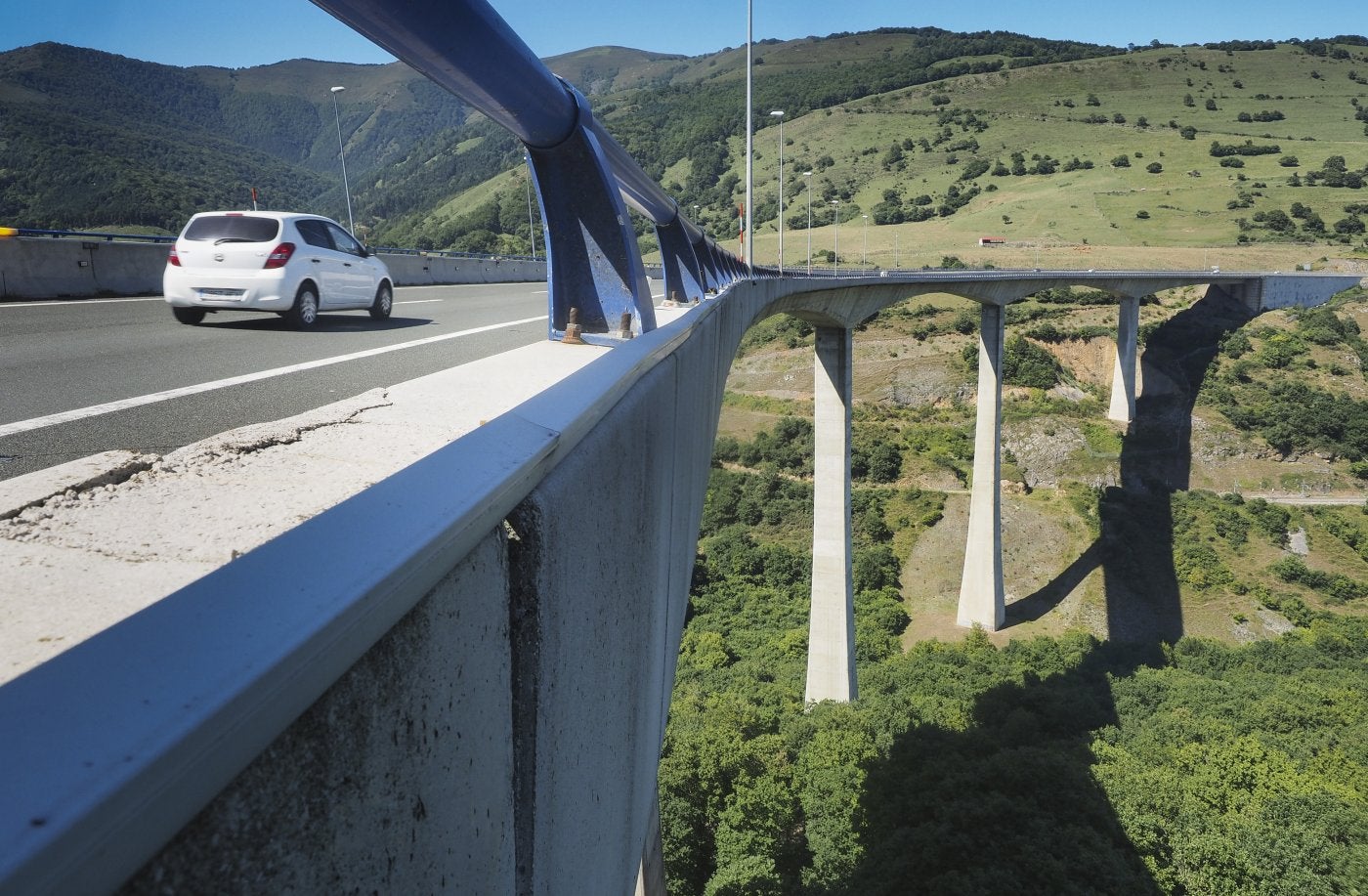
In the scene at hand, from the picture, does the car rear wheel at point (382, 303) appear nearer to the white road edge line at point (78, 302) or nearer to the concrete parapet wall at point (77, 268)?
the white road edge line at point (78, 302)

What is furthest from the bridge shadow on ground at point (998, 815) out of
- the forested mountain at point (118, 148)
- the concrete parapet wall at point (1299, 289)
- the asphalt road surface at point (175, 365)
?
the concrete parapet wall at point (1299, 289)

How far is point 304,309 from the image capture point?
721cm

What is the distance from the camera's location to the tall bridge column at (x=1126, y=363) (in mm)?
47375

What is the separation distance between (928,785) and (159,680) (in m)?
20.8

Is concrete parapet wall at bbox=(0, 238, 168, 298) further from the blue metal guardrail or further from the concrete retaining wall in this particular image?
the blue metal guardrail

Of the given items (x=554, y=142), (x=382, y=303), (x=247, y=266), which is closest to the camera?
(x=554, y=142)

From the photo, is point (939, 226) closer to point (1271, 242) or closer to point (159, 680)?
point (1271, 242)

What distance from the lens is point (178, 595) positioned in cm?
72

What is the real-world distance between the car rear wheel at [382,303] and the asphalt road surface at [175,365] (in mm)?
220

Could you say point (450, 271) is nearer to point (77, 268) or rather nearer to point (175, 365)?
point (77, 268)

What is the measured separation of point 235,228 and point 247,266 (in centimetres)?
35

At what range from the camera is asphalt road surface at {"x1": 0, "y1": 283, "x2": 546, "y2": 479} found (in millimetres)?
3223

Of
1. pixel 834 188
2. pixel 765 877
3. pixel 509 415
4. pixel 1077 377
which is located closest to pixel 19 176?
pixel 509 415

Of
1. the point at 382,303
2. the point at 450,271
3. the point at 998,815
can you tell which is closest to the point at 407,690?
the point at 382,303
